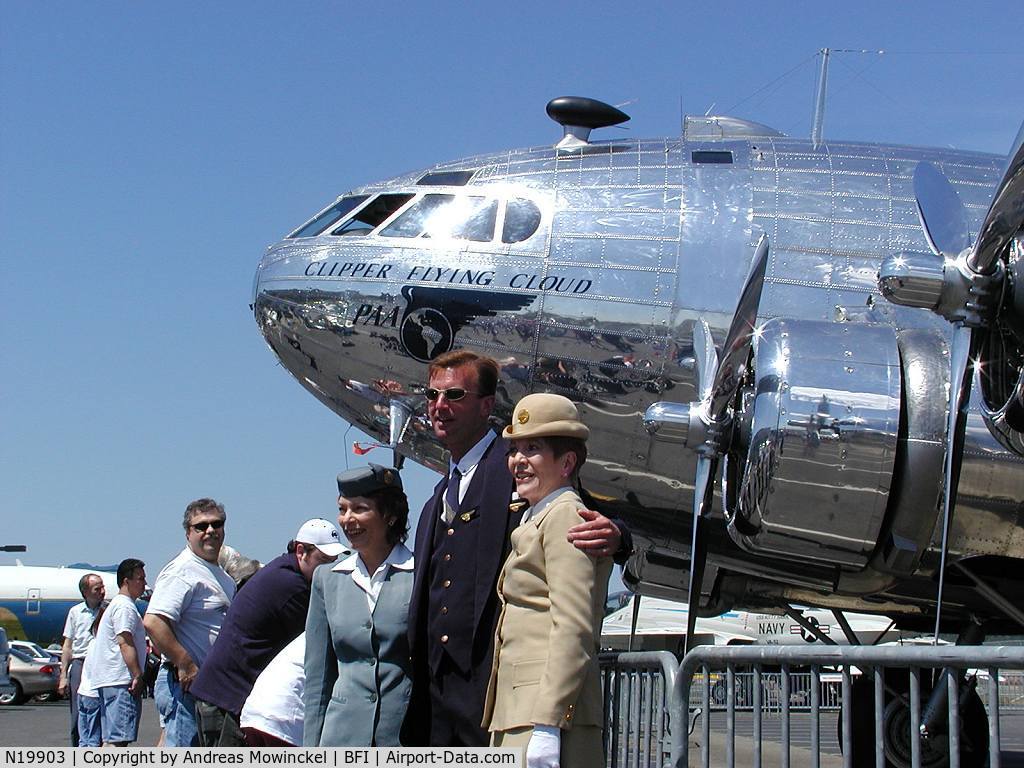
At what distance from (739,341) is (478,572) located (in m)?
3.51

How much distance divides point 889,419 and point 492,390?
2.87 metres

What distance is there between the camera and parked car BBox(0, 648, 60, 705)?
2794cm

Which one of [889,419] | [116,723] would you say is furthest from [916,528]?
[116,723]

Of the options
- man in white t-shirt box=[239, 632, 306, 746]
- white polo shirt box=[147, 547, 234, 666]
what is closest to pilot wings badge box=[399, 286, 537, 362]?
white polo shirt box=[147, 547, 234, 666]

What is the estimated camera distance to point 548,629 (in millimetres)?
3877

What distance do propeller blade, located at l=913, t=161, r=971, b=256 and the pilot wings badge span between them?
2.80 m

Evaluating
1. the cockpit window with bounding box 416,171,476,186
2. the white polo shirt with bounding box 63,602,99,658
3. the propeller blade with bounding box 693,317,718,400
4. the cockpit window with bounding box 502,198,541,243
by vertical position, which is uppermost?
the cockpit window with bounding box 416,171,476,186

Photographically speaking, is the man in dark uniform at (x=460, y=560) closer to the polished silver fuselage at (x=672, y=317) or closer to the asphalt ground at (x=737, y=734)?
the asphalt ground at (x=737, y=734)

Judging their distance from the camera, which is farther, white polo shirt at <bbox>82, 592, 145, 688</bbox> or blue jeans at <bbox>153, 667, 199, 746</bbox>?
white polo shirt at <bbox>82, 592, 145, 688</bbox>

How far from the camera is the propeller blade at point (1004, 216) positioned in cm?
554

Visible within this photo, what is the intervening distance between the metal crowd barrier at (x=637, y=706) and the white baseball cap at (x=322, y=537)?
129 centimetres

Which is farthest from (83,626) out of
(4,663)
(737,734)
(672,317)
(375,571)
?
(4,663)

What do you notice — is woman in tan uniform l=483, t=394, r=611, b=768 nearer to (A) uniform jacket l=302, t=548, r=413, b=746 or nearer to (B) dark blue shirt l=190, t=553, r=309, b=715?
(A) uniform jacket l=302, t=548, r=413, b=746

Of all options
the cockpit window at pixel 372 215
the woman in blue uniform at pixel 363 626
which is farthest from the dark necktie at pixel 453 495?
the cockpit window at pixel 372 215
